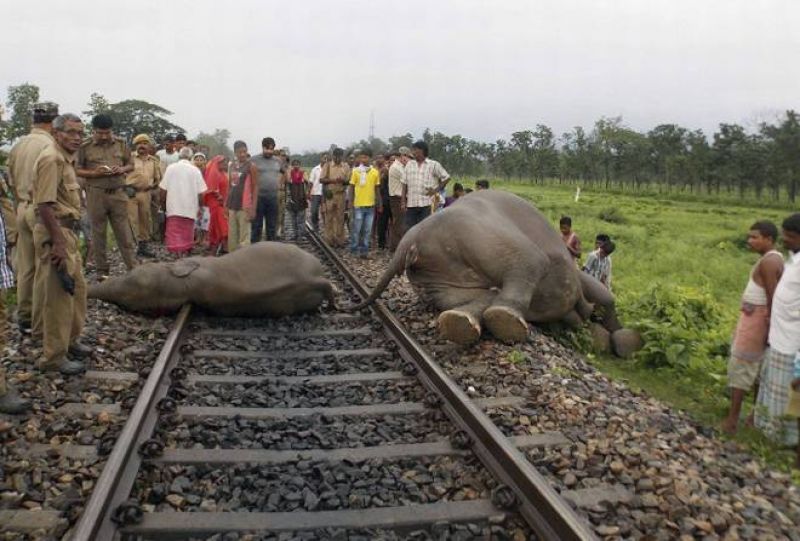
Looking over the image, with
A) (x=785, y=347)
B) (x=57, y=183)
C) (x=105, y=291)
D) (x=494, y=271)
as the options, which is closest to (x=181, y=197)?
(x=105, y=291)

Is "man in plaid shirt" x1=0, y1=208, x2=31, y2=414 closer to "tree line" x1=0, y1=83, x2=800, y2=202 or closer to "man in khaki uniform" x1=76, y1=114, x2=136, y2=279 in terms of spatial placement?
"man in khaki uniform" x1=76, y1=114, x2=136, y2=279

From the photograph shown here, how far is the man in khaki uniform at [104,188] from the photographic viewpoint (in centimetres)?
752

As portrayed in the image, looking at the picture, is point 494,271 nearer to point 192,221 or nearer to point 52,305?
point 52,305

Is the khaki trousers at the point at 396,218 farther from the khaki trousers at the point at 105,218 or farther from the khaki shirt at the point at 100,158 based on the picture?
the khaki shirt at the point at 100,158

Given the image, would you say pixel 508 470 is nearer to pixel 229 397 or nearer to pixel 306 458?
pixel 306 458

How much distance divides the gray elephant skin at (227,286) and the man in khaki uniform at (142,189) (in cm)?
391

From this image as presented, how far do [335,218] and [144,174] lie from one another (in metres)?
3.59

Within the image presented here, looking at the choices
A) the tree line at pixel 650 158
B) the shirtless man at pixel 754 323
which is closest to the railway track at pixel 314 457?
the shirtless man at pixel 754 323

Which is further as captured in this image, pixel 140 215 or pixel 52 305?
pixel 140 215

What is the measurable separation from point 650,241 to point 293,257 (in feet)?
43.0

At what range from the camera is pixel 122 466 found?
118 inches

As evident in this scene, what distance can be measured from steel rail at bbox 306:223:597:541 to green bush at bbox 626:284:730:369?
2862 millimetres

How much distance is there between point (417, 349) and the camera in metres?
4.91

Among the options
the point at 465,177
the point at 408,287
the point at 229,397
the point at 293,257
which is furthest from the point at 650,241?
the point at 465,177
